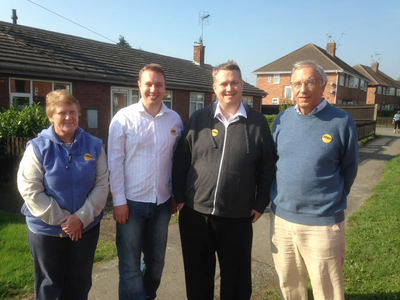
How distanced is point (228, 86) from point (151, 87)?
63cm

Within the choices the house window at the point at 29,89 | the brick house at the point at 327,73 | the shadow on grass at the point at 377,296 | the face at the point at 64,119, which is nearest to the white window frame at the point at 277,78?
the brick house at the point at 327,73

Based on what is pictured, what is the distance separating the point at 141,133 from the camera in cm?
262

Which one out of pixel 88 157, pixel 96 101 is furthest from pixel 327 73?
pixel 88 157

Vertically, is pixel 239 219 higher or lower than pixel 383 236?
higher

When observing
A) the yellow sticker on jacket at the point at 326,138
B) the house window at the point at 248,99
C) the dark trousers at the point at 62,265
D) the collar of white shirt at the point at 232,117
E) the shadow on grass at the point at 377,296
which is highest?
the house window at the point at 248,99

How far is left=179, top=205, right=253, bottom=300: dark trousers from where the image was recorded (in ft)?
8.74

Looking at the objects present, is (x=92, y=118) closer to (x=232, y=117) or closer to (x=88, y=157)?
(x=88, y=157)

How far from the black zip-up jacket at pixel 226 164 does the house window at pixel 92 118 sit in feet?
33.1

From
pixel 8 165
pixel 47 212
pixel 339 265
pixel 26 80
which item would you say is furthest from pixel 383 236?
pixel 26 80

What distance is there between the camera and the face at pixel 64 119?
2.38 metres

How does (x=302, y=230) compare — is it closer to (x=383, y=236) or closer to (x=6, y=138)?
(x=383, y=236)

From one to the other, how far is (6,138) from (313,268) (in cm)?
660

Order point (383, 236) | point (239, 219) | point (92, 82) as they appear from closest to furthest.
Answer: point (239, 219), point (383, 236), point (92, 82)

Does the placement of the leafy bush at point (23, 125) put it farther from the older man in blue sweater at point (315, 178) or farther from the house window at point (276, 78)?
the house window at point (276, 78)
